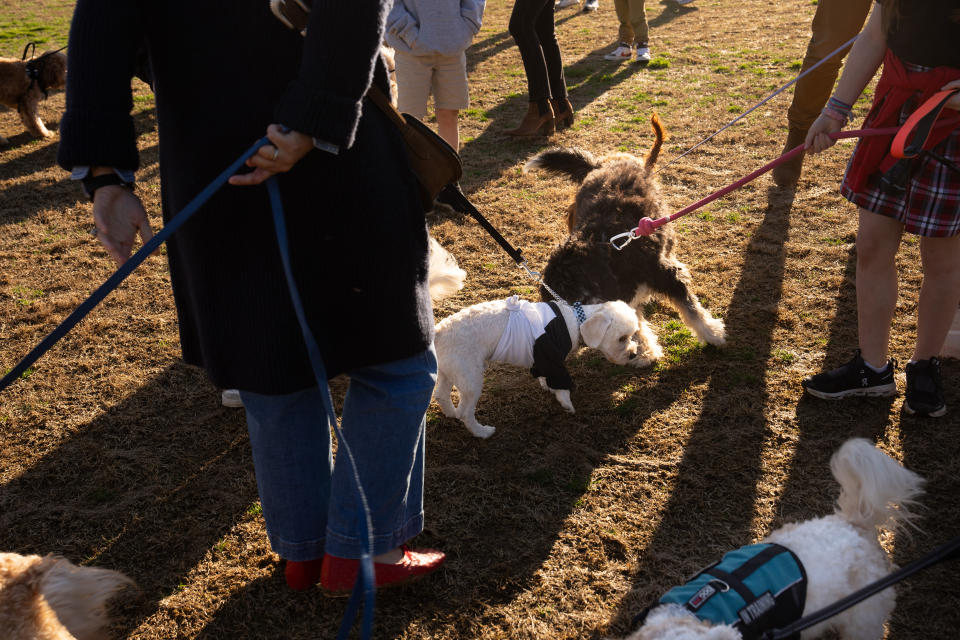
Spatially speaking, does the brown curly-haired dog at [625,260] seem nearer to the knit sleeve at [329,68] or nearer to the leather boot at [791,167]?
the leather boot at [791,167]

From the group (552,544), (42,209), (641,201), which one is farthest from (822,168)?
(42,209)

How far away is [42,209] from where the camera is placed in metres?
5.59

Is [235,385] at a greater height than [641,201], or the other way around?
[235,385]

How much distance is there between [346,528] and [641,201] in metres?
2.49

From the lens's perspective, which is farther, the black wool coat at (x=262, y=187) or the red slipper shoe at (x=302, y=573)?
the red slipper shoe at (x=302, y=573)

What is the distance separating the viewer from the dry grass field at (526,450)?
225 cm

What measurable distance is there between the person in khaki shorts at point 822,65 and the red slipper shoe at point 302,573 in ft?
14.5

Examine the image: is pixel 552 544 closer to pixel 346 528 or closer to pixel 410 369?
pixel 346 528

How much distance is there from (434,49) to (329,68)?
361 centimetres

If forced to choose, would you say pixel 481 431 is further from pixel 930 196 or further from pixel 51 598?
pixel 930 196

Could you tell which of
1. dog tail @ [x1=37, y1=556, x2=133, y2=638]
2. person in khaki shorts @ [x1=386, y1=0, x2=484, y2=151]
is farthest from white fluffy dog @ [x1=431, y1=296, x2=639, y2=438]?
person in khaki shorts @ [x1=386, y1=0, x2=484, y2=151]

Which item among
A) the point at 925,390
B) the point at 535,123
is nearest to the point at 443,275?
the point at 925,390

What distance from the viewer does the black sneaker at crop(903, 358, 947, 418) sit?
278cm

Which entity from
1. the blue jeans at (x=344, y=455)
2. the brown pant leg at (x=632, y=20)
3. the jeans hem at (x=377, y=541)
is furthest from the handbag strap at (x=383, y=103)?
the brown pant leg at (x=632, y=20)
